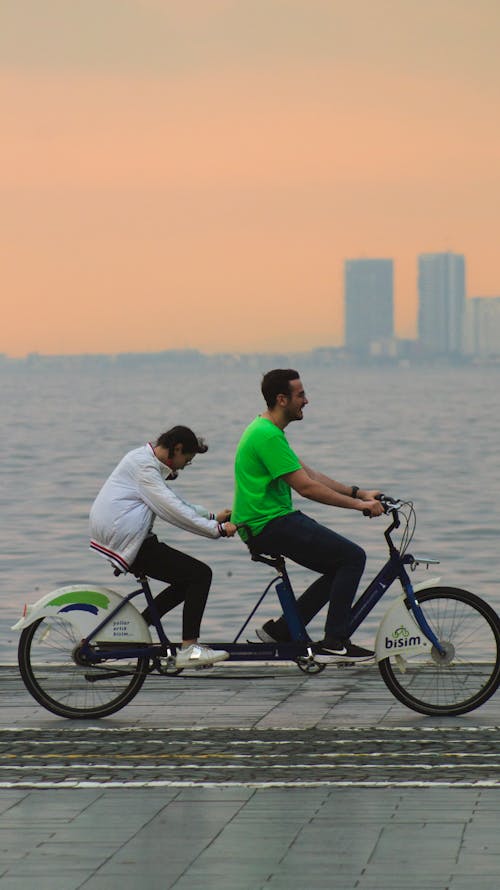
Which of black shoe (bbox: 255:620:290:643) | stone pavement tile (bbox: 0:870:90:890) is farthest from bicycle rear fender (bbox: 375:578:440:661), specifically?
stone pavement tile (bbox: 0:870:90:890)

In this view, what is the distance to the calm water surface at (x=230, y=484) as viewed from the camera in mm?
23109

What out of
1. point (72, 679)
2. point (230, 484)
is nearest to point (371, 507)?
point (72, 679)

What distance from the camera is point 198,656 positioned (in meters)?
8.78

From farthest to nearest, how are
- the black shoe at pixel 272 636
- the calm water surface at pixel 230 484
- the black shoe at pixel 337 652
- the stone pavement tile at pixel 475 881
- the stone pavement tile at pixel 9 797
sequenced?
1. the calm water surface at pixel 230 484
2. the black shoe at pixel 272 636
3. the black shoe at pixel 337 652
4. the stone pavement tile at pixel 9 797
5. the stone pavement tile at pixel 475 881

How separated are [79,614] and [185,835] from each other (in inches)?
104

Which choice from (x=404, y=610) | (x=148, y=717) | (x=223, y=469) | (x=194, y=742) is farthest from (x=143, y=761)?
(x=223, y=469)

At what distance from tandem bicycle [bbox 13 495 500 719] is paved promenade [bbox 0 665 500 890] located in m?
0.13

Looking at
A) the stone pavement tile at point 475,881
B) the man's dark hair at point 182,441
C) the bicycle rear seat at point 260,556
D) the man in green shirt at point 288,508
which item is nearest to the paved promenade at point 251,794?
the stone pavement tile at point 475,881

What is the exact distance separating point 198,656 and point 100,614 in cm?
50

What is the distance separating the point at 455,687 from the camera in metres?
8.92

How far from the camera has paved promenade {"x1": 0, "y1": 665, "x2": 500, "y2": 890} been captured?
586cm

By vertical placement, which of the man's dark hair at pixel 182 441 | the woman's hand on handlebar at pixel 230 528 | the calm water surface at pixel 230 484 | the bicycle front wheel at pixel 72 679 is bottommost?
the calm water surface at pixel 230 484

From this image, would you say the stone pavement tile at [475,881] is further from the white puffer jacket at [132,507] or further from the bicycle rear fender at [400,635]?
the white puffer jacket at [132,507]

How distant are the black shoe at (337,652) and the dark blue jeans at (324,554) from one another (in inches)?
1.3
